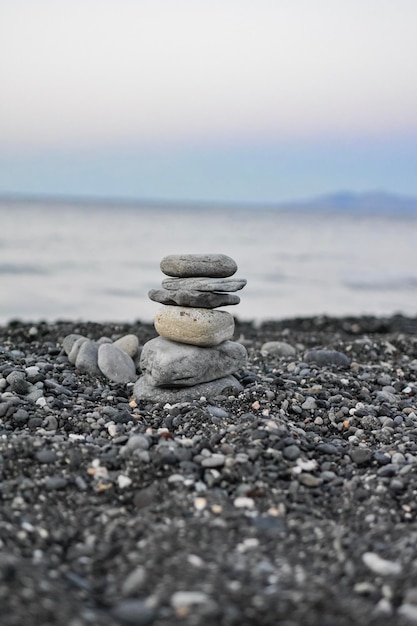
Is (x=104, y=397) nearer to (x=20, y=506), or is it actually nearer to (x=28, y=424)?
(x=28, y=424)

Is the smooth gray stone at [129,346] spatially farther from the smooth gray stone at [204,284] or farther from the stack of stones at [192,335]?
the smooth gray stone at [204,284]

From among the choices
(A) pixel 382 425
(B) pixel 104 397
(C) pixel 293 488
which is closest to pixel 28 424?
(B) pixel 104 397

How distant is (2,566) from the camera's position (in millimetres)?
3859

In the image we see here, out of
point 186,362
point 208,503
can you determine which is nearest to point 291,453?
point 208,503

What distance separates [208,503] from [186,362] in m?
2.85

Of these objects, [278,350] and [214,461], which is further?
[278,350]

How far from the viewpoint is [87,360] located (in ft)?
28.2

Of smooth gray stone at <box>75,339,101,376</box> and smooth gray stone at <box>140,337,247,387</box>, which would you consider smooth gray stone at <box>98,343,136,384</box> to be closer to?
smooth gray stone at <box>75,339,101,376</box>

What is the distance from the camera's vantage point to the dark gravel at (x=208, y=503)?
377 cm

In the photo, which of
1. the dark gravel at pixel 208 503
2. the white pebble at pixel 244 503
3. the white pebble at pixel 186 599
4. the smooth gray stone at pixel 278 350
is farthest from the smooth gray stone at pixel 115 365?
the white pebble at pixel 186 599

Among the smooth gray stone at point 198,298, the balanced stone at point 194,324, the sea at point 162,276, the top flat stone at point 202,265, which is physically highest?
the top flat stone at point 202,265

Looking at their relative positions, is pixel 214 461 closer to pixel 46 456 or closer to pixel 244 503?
pixel 244 503

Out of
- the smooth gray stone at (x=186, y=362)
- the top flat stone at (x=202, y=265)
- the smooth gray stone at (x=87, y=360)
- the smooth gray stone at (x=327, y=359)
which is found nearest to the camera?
the smooth gray stone at (x=186, y=362)

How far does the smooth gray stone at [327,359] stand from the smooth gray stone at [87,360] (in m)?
3.13
